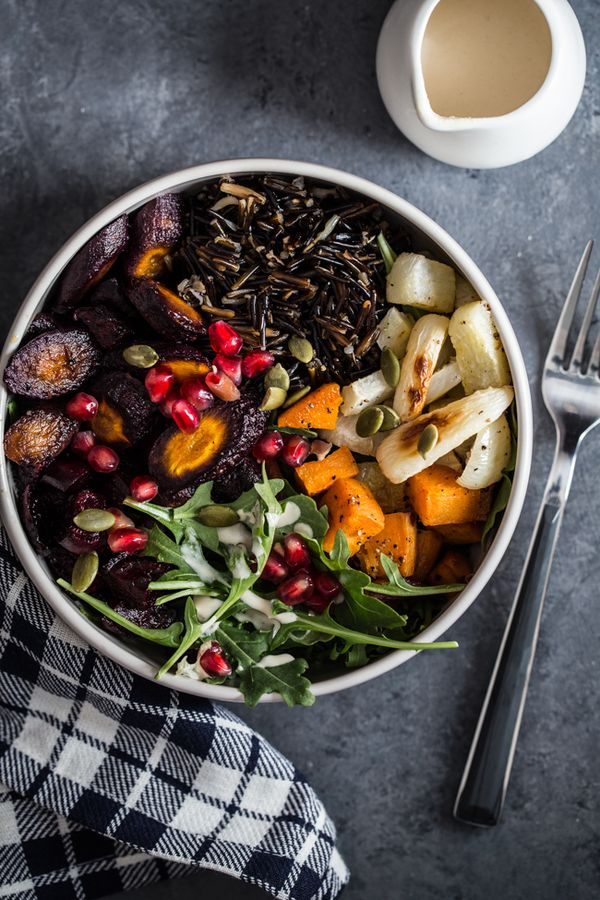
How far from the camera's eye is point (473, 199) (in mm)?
2148

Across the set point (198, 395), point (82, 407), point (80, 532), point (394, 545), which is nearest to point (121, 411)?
point (82, 407)

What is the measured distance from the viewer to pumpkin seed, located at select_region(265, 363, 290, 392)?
1904 millimetres

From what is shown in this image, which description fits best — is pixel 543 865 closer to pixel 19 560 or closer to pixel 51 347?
pixel 19 560

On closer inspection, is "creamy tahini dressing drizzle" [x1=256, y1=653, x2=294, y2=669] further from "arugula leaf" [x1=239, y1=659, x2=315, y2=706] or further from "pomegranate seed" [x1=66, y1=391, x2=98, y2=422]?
"pomegranate seed" [x1=66, y1=391, x2=98, y2=422]

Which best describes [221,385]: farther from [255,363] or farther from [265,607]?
[265,607]

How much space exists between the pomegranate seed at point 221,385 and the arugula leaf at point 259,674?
0.54 meters

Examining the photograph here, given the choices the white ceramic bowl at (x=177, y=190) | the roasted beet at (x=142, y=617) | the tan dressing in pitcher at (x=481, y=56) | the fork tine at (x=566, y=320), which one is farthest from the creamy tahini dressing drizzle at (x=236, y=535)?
the tan dressing in pitcher at (x=481, y=56)

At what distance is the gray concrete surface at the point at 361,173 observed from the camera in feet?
6.95

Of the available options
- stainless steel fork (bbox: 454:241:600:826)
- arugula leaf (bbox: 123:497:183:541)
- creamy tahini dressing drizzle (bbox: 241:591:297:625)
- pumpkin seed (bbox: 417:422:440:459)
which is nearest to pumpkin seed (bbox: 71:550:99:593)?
arugula leaf (bbox: 123:497:183:541)

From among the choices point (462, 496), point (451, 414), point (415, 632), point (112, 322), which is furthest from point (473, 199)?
point (415, 632)

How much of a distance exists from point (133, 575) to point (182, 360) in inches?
20.4

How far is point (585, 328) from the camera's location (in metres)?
2.05

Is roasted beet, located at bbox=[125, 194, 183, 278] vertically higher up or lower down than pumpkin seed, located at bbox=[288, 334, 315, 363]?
higher up

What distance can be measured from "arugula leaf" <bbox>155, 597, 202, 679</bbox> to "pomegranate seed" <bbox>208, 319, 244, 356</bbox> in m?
0.59
